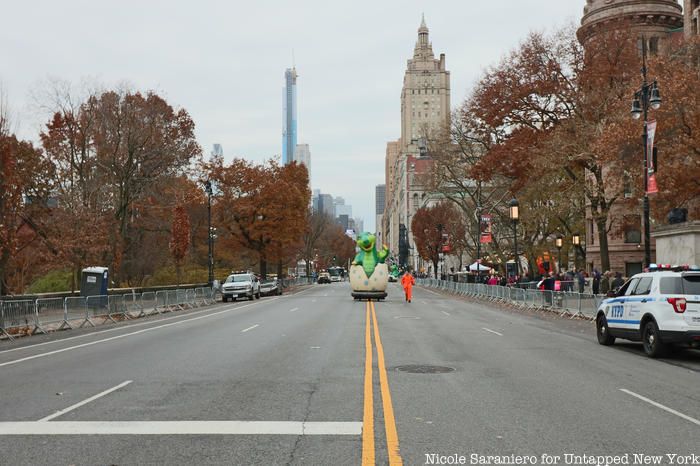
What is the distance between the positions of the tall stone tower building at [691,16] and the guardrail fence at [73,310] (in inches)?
1726

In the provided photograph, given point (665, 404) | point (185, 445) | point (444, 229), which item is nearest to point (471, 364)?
point (665, 404)

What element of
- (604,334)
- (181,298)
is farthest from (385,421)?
(181,298)

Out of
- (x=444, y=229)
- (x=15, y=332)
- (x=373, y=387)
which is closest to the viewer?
(x=373, y=387)

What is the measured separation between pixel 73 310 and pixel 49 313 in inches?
58.3

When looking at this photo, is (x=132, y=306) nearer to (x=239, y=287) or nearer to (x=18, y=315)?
(x=18, y=315)

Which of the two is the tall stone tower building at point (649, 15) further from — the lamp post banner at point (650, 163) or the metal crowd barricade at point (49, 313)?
the metal crowd barricade at point (49, 313)

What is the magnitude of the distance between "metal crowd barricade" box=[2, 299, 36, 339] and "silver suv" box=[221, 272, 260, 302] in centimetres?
2193

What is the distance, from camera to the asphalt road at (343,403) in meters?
6.11

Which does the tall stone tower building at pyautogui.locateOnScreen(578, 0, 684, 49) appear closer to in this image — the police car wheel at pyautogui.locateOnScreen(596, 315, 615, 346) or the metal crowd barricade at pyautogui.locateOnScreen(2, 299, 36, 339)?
the police car wheel at pyautogui.locateOnScreen(596, 315, 615, 346)

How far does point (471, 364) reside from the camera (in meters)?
11.8

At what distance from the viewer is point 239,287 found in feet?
139

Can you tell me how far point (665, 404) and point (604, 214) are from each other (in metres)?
26.7

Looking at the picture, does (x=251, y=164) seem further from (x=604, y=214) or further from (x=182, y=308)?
(x=604, y=214)

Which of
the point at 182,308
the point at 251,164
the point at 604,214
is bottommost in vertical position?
the point at 182,308
